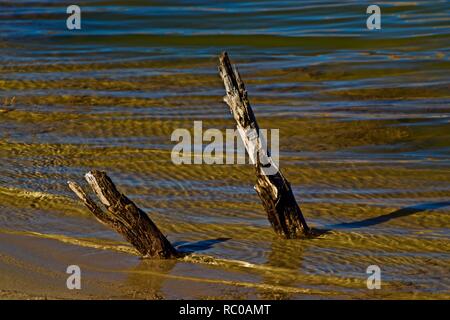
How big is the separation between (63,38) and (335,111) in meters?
4.89

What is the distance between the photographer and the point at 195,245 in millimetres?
6391

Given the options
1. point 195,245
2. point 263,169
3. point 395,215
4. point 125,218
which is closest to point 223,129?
point 395,215

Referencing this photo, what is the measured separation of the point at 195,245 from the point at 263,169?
2.37 ft

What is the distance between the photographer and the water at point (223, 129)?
5.98 meters

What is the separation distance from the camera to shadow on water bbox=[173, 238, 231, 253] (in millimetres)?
6309

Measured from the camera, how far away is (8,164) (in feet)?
26.6

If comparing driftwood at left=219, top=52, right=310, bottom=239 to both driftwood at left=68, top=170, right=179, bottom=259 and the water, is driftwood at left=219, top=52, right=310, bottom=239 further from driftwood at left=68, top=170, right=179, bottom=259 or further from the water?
driftwood at left=68, top=170, right=179, bottom=259

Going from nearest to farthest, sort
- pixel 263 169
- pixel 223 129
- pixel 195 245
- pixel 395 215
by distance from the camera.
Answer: pixel 263 169 < pixel 195 245 < pixel 395 215 < pixel 223 129

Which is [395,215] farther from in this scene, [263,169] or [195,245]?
[195,245]

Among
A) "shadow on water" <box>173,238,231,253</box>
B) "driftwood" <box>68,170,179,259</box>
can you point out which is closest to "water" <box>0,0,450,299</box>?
"shadow on water" <box>173,238,231,253</box>

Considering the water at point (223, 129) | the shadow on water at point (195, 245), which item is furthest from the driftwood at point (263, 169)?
the shadow on water at point (195, 245)

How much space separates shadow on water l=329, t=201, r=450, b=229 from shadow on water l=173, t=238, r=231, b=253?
2.76ft

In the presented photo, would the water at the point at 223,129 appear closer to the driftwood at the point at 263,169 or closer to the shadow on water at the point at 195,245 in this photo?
the shadow on water at the point at 195,245

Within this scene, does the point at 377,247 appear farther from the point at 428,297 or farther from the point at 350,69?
the point at 350,69
